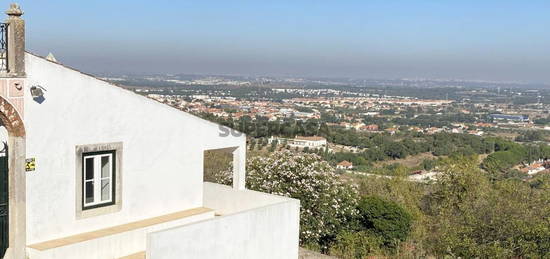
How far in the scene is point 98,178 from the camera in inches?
396

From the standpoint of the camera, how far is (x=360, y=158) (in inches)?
2195

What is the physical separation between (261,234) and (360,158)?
45613 millimetres

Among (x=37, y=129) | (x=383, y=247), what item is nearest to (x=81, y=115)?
(x=37, y=129)

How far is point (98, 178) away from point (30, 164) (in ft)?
4.80

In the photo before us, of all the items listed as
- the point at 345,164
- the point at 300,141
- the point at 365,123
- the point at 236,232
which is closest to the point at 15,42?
the point at 236,232

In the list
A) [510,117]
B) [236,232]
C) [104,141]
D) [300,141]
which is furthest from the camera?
[510,117]

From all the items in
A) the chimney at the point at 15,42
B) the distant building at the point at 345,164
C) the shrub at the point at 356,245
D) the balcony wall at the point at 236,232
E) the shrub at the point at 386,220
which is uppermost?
the chimney at the point at 15,42

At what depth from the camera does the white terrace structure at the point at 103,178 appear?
28.4ft

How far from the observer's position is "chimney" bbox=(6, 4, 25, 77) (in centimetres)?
850

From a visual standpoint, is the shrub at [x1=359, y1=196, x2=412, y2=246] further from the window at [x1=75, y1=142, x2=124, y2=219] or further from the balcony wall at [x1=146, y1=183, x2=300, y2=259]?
the window at [x1=75, y1=142, x2=124, y2=219]

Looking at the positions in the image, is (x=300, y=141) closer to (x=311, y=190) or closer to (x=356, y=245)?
(x=311, y=190)

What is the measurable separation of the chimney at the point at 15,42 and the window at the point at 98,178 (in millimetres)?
1917

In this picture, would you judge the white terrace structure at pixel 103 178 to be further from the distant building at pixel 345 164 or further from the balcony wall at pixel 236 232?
the distant building at pixel 345 164

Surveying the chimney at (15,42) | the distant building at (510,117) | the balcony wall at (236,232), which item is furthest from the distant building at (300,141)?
the distant building at (510,117)
